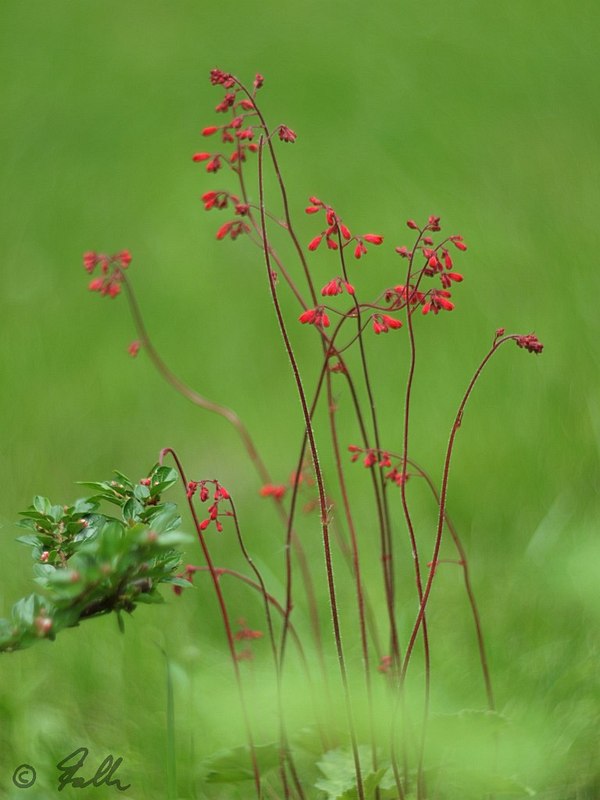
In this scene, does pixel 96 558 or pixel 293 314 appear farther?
pixel 293 314

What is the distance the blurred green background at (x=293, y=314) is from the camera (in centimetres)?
217

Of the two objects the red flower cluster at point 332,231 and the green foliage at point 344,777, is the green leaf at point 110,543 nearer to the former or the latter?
the red flower cluster at point 332,231

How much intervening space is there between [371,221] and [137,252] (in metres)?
1.01

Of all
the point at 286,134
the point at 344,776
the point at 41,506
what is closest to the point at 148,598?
the point at 41,506

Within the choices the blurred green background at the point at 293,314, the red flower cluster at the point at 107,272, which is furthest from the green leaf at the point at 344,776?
the red flower cluster at the point at 107,272

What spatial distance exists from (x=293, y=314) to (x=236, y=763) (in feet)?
8.31

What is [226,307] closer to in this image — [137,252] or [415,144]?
[137,252]

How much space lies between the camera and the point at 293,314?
13.5ft

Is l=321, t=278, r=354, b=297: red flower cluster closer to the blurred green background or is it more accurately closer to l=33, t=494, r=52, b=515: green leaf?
l=33, t=494, r=52, b=515: green leaf

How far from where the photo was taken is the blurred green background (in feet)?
7.13

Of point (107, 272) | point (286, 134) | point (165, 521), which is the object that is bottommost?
point (165, 521)

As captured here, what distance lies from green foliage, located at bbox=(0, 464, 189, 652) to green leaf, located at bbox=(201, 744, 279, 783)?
406 mm

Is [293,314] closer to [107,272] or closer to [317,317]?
[107,272]

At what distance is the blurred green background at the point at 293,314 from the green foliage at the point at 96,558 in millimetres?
435
